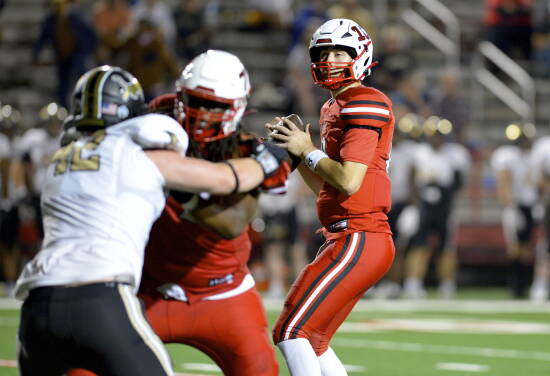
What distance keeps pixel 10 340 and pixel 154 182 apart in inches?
211

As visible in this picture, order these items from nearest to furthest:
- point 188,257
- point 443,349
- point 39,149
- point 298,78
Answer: point 188,257
point 443,349
point 39,149
point 298,78

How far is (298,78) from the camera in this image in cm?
1514

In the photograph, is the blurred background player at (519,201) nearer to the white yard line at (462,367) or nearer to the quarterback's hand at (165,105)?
the white yard line at (462,367)

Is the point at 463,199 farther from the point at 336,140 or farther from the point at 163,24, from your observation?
the point at 336,140

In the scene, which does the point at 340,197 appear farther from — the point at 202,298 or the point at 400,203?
the point at 400,203

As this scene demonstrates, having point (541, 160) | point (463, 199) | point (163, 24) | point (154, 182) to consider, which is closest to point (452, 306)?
point (541, 160)

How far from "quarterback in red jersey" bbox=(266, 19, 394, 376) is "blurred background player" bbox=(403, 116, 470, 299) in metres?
8.74

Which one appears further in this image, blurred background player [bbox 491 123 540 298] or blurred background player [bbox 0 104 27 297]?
blurred background player [bbox 491 123 540 298]

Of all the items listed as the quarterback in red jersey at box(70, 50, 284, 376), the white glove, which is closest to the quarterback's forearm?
the quarterback in red jersey at box(70, 50, 284, 376)

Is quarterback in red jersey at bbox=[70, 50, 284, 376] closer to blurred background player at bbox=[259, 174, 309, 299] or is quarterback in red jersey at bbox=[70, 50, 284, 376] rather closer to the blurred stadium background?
the blurred stadium background

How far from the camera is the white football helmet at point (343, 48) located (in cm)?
502

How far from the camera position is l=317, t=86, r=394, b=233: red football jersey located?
483 centimetres

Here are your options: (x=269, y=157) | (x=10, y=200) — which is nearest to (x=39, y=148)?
(x=10, y=200)

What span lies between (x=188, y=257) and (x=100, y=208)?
882 millimetres
